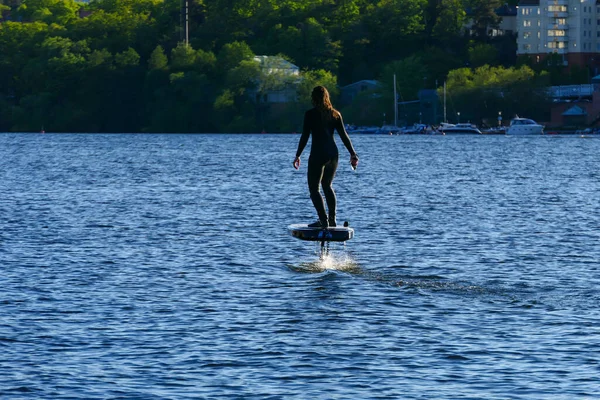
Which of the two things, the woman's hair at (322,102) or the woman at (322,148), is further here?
the woman at (322,148)

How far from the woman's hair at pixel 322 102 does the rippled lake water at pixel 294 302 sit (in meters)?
3.52

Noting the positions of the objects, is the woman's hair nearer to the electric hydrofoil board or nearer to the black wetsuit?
the black wetsuit

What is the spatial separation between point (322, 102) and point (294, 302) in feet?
13.4

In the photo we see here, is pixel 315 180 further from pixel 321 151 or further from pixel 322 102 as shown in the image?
pixel 322 102

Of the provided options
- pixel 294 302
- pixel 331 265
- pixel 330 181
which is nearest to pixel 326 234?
pixel 330 181

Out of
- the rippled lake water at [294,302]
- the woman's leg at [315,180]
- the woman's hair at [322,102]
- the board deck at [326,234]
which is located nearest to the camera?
the rippled lake water at [294,302]

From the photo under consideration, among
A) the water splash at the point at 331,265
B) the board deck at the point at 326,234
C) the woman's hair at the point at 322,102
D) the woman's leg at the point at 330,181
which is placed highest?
the woman's hair at the point at 322,102

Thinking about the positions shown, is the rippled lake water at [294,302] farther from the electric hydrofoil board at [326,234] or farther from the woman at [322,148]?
the woman at [322,148]

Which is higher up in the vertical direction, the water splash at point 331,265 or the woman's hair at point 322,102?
the woman's hair at point 322,102

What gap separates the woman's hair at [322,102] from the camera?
2677 centimetres

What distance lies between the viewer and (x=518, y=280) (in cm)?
2908

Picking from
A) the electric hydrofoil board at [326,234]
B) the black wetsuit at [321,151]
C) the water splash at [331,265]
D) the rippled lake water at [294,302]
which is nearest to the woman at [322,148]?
the black wetsuit at [321,151]

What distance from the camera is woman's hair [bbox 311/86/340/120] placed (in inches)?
1054

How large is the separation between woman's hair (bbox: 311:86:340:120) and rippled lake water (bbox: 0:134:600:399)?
11.5 feet
